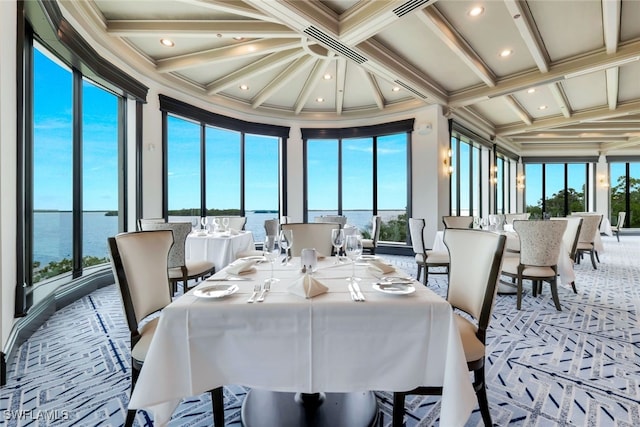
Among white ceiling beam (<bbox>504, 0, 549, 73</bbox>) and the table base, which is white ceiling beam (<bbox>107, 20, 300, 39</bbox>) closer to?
white ceiling beam (<bbox>504, 0, 549, 73</bbox>)

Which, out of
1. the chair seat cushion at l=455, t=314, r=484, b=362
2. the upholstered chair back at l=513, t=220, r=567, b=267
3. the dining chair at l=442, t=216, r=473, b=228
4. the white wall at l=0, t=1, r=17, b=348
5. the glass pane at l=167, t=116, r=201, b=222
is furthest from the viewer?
the glass pane at l=167, t=116, r=201, b=222

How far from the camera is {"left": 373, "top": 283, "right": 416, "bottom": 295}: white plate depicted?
123 centimetres

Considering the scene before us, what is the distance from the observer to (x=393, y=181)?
22.8 feet

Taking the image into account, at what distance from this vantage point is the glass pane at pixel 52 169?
10.1 feet

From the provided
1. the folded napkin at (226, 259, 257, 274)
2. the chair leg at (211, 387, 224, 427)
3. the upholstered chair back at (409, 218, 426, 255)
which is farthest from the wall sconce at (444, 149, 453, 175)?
the chair leg at (211, 387, 224, 427)

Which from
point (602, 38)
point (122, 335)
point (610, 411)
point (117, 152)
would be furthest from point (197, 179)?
point (602, 38)

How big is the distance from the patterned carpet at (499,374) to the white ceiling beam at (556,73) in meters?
3.30

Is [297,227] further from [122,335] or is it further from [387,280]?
[122,335]

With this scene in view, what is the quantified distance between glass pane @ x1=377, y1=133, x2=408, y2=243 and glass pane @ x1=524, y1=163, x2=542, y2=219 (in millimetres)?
6851

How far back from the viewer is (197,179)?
19.3ft

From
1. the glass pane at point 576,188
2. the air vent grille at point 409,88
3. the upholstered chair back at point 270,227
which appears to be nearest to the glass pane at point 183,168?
the upholstered chair back at point 270,227

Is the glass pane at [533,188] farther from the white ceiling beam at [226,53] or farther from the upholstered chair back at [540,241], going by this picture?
the white ceiling beam at [226,53]

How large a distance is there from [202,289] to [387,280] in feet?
2.81

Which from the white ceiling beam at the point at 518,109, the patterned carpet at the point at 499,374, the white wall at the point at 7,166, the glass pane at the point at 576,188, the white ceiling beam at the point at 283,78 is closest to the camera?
the patterned carpet at the point at 499,374
